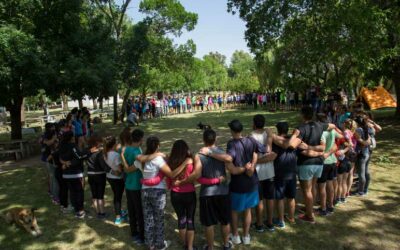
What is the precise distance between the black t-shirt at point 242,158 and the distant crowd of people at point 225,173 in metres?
0.01

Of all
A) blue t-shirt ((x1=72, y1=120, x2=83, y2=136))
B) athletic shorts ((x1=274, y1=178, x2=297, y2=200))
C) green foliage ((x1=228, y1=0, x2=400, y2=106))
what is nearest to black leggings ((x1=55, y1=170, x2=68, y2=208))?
athletic shorts ((x1=274, y1=178, x2=297, y2=200))

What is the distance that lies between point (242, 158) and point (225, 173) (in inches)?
12.1

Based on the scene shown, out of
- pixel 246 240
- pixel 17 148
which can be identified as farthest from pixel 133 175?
pixel 17 148

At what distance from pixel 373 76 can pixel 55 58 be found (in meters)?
13.8

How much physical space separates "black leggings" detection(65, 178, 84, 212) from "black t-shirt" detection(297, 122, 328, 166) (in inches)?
148

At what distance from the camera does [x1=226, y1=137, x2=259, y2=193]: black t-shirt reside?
4301mm

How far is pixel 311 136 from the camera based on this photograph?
4.89m

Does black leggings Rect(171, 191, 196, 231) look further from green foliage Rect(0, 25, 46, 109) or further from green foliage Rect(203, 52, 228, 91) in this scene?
green foliage Rect(203, 52, 228, 91)

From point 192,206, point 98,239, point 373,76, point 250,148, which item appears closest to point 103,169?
point 98,239

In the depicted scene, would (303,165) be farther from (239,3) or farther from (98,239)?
(239,3)

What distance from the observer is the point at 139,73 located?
16328 mm

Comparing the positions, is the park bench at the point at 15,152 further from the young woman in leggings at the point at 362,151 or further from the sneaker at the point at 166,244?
the young woman in leggings at the point at 362,151

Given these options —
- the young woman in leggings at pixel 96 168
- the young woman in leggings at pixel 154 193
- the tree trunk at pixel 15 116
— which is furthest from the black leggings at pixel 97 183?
the tree trunk at pixel 15 116

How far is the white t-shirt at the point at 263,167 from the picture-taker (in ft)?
15.5
